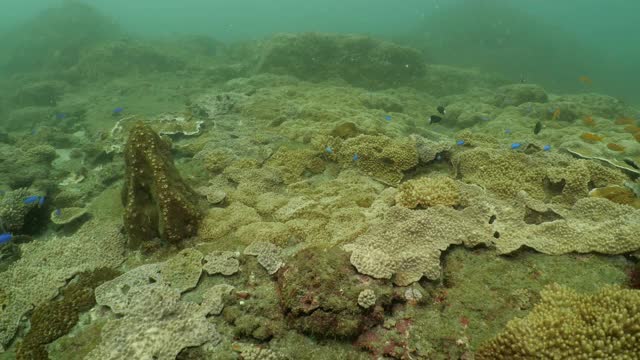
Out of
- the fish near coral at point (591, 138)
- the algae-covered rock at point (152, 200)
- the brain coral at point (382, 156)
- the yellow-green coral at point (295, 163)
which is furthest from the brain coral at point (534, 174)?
the algae-covered rock at point (152, 200)

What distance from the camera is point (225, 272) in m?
5.32

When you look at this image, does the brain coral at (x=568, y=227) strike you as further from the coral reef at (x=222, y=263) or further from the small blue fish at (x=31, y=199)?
the small blue fish at (x=31, y=199)

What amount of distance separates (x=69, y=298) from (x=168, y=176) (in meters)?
2.53

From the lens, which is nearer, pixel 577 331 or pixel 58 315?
pixel 577 331

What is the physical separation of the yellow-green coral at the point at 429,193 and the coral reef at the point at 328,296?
1.83 m

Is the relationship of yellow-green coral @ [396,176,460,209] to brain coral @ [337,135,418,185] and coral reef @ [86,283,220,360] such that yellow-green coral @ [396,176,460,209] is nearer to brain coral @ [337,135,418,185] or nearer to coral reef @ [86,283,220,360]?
Result: brain coral @ [337,135,418,185]

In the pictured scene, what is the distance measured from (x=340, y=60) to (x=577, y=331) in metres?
19.6

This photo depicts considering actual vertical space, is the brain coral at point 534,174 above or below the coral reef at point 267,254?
above

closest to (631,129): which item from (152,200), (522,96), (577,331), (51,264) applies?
(522,96)

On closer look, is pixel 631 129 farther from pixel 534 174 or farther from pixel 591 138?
pixel 534 174

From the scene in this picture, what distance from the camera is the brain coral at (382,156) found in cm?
756

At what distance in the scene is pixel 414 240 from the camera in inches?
199

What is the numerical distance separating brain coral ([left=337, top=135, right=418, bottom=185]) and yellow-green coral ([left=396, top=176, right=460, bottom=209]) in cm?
126

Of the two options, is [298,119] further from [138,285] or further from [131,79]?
[131,79]
